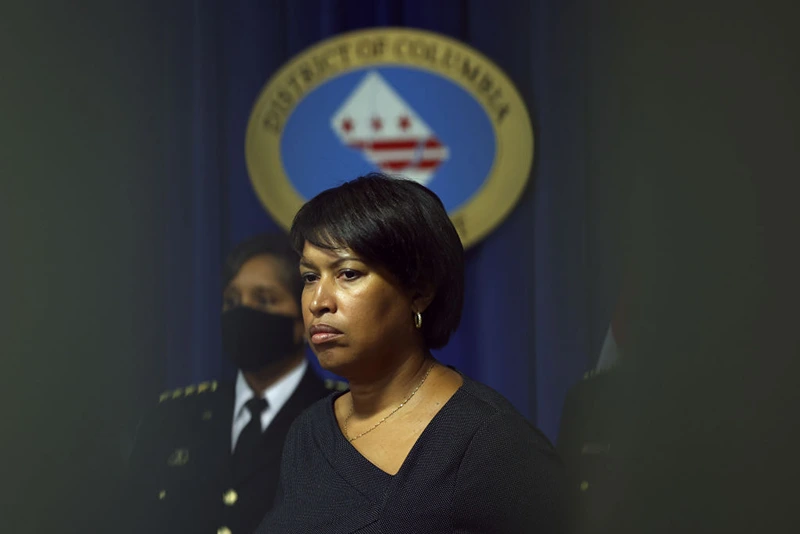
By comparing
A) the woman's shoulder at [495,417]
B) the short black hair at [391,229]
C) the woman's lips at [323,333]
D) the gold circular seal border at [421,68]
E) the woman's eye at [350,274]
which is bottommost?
the woman's shoulder at [495,417]

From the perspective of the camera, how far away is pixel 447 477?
891mm

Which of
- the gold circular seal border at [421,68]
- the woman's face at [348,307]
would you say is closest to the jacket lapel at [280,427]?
the gold circular seal border at [421,68]

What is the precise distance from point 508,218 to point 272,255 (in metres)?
0.39

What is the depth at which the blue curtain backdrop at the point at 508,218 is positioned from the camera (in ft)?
4.14

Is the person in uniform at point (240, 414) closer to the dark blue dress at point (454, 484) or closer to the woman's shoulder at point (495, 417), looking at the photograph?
the dark blue dress at point (454, 484)

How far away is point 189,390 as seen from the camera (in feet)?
4.41

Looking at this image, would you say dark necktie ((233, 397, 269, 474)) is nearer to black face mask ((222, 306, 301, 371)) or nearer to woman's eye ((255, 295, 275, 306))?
black face mask ((222, 306, 301, 371))

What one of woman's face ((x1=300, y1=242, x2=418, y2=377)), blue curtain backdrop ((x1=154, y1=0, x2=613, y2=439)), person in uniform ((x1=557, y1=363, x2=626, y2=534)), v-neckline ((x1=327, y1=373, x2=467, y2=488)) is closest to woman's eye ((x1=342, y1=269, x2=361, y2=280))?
woman's face ((x1=300, y1=242, x2=418, y2=377))

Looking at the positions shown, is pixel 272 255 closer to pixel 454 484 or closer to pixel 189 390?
pixel 189 390

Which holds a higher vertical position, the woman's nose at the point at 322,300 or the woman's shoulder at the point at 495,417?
the woman's nose at the point at 322,300

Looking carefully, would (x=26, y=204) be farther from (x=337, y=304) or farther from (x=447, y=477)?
(x=447, y=477)

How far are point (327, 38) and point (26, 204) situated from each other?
25.7 inches

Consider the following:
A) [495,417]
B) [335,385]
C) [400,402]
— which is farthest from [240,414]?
[495,417]

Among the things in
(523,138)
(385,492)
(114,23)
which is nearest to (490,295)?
(523,138)
